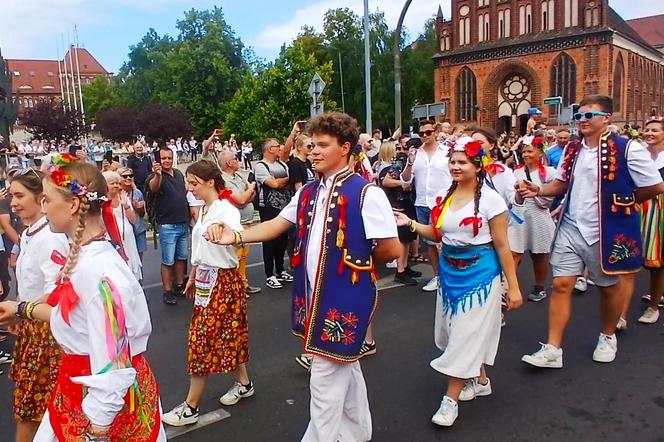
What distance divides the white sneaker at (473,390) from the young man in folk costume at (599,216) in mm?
572

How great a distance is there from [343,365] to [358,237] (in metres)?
0.67

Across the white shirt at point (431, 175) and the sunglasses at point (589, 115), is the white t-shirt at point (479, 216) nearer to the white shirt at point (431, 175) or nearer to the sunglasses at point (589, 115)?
the sunglasses at point (589, 115)

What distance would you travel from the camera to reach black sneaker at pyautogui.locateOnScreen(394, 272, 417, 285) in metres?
7.26

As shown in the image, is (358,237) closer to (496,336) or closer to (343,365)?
(343,365)

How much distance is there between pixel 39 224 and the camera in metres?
3.31

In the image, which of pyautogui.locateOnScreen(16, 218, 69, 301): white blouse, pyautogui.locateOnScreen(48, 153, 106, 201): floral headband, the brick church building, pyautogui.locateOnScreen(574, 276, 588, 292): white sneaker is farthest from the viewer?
the brick church building

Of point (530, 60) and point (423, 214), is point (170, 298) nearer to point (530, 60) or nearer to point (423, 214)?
point (423, 214)

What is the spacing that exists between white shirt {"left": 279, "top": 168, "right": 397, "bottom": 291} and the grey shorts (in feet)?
7.15

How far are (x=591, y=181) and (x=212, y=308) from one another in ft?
9.88

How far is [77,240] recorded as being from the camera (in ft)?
7.06

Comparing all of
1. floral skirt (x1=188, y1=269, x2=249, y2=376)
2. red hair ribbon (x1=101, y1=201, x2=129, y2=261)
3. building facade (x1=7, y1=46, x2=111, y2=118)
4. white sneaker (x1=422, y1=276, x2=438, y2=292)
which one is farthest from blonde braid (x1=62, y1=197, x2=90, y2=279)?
building facade (x1=7, y1=46, x2=111, y2=118)

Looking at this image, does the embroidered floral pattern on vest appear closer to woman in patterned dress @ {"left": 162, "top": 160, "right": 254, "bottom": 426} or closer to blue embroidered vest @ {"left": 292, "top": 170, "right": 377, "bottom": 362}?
blue embroidered vest @ {"left": 292, "top": 170, "right": 377, "bottom": 362}

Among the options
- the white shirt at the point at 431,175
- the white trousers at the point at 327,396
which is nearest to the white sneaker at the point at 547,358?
the white trousers at the point at 327,396

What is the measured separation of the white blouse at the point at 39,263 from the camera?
3020 millimetres
